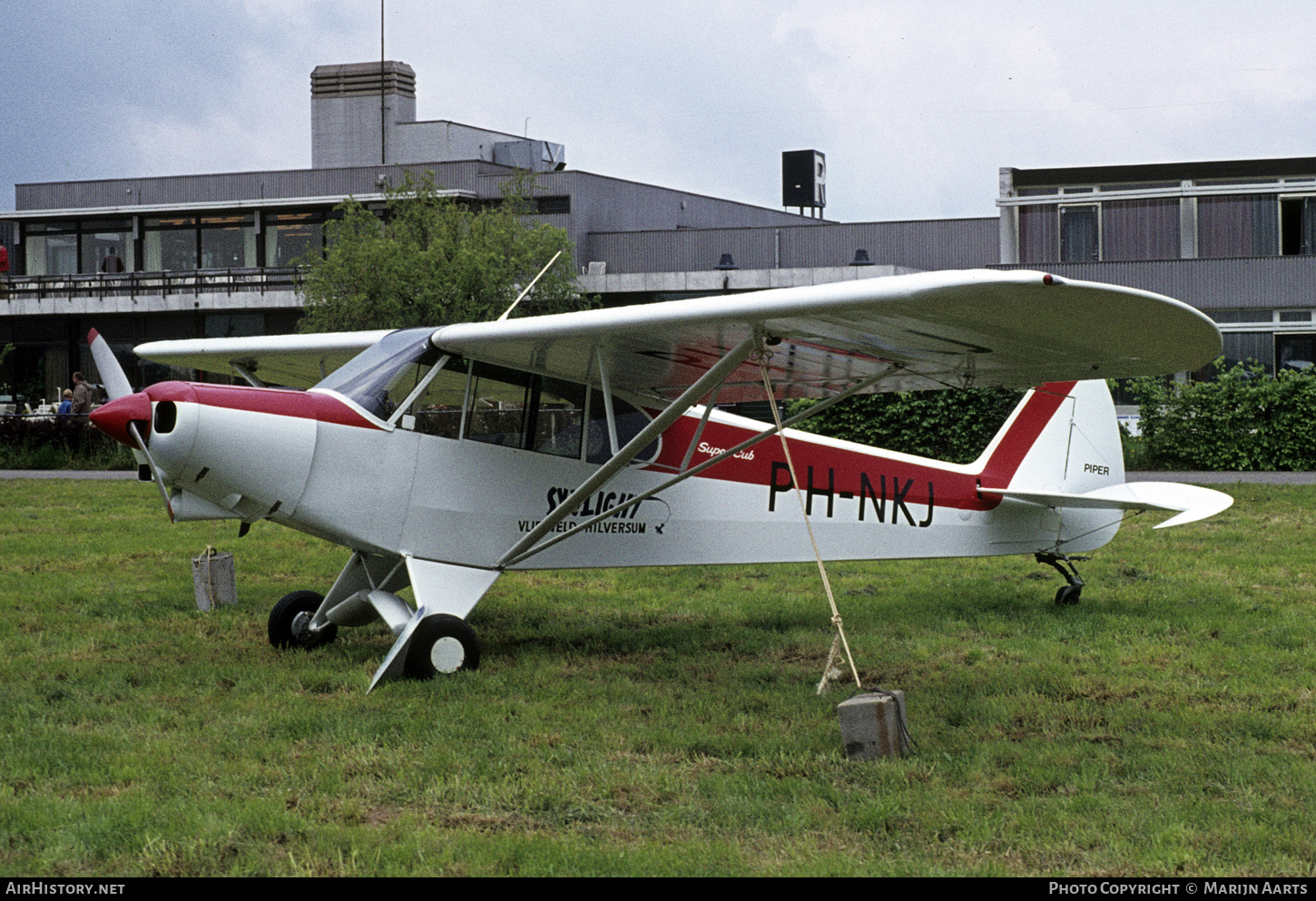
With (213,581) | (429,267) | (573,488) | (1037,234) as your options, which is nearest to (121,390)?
(573,488)

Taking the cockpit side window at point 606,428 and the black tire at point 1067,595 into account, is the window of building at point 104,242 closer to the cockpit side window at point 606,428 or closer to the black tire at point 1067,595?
the cockpit side window at point 606,428

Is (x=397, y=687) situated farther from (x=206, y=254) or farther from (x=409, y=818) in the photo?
(x=206, y=254)

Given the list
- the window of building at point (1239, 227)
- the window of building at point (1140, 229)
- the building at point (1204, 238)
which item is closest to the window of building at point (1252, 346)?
the building at point (1204, 238)

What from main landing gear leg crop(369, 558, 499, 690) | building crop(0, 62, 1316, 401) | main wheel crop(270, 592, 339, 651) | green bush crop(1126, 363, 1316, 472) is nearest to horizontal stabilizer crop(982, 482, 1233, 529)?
main landing gear leg crop(369, 558, 499, 690)

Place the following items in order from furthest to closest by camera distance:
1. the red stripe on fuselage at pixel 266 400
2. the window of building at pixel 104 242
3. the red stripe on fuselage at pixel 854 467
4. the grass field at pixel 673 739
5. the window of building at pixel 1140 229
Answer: the window of building at pixel 104 242 → the window of building at pixel 1140 229 → the red stripe on fuselage at pixel 854 467 → the red stripe on fuselage at pixel 266 400 → the grass field at pixel 673 739

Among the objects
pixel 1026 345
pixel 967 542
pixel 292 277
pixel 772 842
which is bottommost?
pixel 772 842

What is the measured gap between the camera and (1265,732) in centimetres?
595

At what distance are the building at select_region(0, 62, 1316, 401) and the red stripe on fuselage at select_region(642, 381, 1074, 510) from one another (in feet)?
70.3

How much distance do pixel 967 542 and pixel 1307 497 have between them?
9436mm

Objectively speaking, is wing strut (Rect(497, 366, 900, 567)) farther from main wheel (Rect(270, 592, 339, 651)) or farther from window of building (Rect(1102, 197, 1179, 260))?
window of building (Rect(1102, 197, 1179, 260))

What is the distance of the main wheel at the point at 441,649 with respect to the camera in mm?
7094

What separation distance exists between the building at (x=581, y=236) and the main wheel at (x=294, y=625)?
2533 cm

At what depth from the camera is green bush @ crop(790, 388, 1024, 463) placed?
20.5 metres
